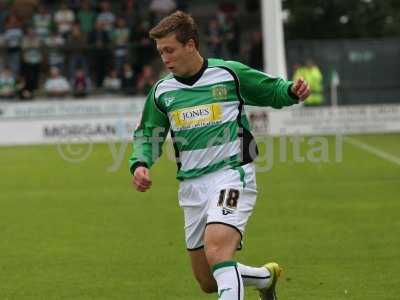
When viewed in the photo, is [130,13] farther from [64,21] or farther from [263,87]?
[263,87]

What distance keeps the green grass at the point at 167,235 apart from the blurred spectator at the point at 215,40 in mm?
14548

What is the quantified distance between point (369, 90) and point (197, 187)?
33.4 meters

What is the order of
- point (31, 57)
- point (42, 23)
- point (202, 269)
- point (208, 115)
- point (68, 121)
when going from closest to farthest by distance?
point (208, 115) < point (202, 269) < point (68, 121) < point (31, 57) < point (42, 23)

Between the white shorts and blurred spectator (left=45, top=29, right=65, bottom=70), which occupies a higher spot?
the white shorts

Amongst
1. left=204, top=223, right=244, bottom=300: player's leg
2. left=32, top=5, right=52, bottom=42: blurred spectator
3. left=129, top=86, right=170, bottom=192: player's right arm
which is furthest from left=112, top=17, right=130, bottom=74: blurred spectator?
left=204, top=223, right=244, bottom=300: player's leg

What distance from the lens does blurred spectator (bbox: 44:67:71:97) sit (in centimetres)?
3422

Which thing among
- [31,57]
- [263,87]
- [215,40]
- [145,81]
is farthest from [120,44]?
[263,87]

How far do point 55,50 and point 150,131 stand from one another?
29.3 metres

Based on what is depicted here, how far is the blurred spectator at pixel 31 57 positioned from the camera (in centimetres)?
3525

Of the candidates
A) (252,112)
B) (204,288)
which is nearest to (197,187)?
(204,288)

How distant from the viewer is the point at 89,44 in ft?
118

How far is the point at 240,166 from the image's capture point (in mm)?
7035
